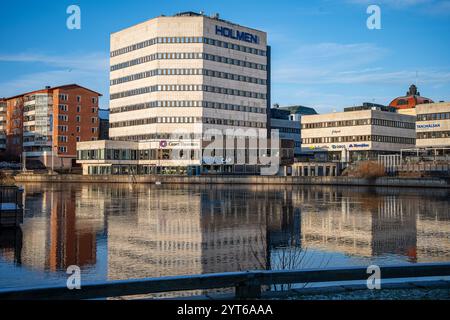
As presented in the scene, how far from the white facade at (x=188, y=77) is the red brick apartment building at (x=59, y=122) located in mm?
12519

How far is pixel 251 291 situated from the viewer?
10.7 meters

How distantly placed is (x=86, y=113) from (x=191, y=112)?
39590 millimetres

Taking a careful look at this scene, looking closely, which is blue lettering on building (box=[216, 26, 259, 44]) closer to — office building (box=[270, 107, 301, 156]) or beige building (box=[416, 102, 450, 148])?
office building (box=[270, 107, 301, 156])

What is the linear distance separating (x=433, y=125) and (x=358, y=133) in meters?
22.5

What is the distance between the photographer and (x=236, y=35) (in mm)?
156000

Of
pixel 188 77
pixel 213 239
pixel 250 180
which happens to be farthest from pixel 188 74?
pixel 213 239

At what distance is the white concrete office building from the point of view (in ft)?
484

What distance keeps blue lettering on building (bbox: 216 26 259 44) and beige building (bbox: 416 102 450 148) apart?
5448 centimetres

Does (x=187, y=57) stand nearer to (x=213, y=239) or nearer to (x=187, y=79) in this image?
(x=187, y=79)

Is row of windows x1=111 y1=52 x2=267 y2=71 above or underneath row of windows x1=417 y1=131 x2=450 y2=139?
above

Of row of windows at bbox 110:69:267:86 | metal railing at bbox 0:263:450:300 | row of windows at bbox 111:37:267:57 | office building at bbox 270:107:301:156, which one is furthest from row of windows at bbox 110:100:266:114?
metal railing at bbox 0:263:450:300

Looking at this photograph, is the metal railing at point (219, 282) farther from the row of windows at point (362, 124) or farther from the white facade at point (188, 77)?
the row of windows at point (362, 124)
